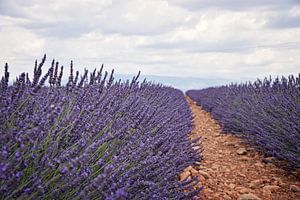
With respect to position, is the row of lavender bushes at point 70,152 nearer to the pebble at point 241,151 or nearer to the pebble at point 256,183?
the pebble at point 256,183

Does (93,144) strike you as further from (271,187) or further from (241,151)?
(241,151)

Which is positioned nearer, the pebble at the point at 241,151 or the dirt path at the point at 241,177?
the dirt path at the point at 241,177

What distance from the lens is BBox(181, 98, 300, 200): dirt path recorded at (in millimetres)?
2754

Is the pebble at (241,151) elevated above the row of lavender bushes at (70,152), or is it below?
below

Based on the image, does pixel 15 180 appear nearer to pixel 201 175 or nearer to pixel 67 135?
Result: pixel 67 135

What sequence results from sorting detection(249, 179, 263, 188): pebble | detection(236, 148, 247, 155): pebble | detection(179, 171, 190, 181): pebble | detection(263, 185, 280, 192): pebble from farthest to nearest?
detection(236, 148, 247, 155): pebble < detection(249, 179, 263, 188): pebble < detection(263, 185, 280, 192): pebble < detection(179, 171, 190, 181): pebble

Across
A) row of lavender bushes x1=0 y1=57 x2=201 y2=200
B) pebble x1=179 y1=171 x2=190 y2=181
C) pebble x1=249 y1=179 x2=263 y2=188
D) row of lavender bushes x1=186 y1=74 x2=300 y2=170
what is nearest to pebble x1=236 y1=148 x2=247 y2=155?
row of lavender bushes x1=186 y1=74 x2=300 y2=170

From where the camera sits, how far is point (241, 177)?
3326 millimetres

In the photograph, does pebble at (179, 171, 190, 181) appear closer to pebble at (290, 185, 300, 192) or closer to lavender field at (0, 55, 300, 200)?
lavender field at (0, 55, 300, 200)

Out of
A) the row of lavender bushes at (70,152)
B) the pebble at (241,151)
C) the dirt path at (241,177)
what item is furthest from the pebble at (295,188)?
the pebble at (241,151)

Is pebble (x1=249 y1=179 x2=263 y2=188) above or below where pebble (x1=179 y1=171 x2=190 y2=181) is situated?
below

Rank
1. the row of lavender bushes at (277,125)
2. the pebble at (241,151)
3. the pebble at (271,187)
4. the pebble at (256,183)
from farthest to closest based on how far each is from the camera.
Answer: the pebble at (241,151) → the row of lavender bushes at (277,125) → the pebble at (256,183) → the pebble at (271,187)

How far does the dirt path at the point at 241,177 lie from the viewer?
2.75 meters

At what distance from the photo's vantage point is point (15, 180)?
0.99 meters
